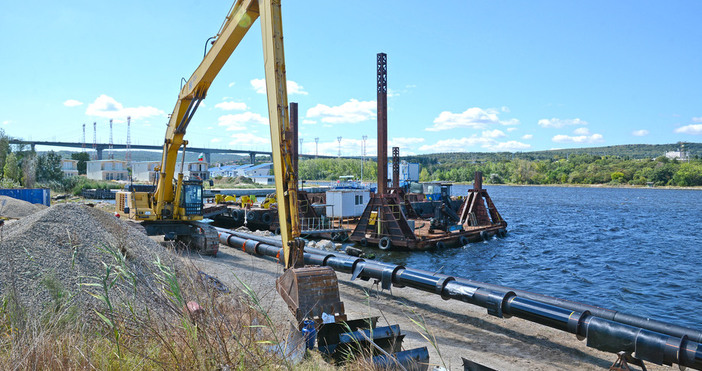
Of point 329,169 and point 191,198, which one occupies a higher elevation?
point 329,169

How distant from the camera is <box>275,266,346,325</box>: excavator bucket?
747 centimetres

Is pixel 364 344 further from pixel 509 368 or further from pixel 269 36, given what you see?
pixel 269 36

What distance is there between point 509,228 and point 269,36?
3541 cm

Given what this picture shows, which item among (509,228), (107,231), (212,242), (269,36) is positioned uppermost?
(269,36)

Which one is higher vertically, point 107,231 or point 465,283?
point 107,231

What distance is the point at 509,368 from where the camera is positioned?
25.3 feet

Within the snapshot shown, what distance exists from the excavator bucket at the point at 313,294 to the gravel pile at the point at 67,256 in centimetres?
197

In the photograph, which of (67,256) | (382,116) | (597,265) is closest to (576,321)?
(67,256)

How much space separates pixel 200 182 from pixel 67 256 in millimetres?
9451

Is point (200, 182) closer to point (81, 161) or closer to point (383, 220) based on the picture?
point (383, 220)

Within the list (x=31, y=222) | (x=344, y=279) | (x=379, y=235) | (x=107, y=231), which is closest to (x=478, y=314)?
(x=344, y=279)

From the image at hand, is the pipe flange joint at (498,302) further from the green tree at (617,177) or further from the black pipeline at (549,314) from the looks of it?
the green tree at (617,177)

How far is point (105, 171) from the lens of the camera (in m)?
90.1

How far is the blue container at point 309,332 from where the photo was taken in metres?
6.81
